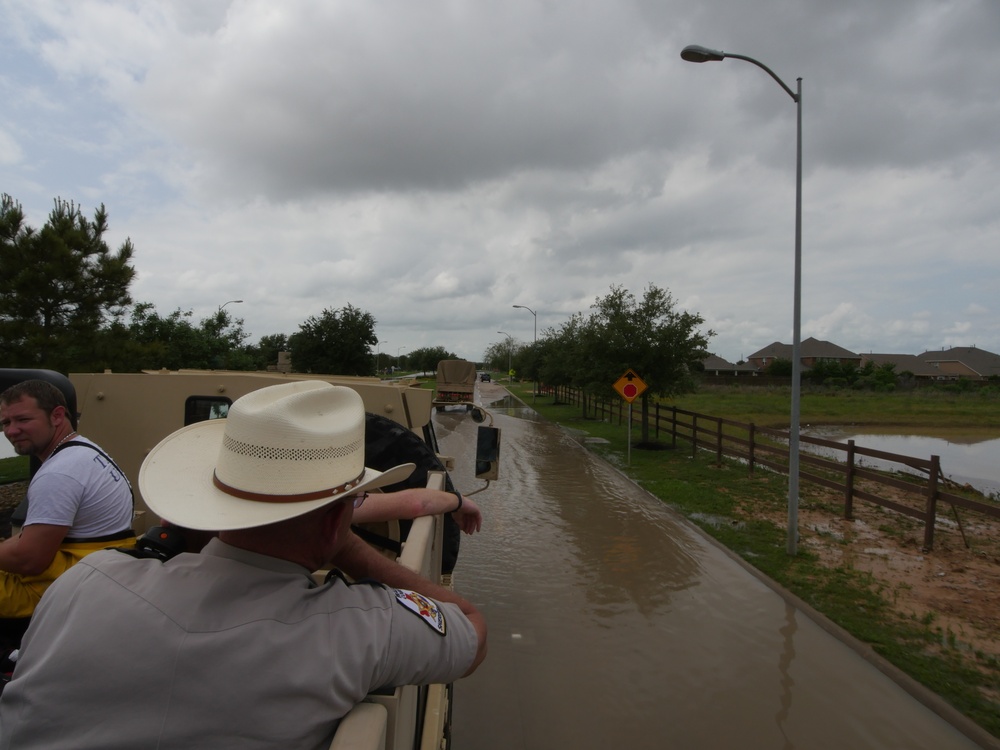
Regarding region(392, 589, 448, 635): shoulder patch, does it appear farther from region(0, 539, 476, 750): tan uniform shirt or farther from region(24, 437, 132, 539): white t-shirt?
region(24, 437, 132, 539): white t-shirt

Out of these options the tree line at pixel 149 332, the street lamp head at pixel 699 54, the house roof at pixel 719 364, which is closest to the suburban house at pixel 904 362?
the house roof at pixel 719 364

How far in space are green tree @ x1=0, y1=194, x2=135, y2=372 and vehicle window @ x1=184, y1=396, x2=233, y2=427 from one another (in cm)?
669

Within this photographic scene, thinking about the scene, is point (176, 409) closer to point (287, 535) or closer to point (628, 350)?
point (287, 535)

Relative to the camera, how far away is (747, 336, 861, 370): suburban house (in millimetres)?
104688

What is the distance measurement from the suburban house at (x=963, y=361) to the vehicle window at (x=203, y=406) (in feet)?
361

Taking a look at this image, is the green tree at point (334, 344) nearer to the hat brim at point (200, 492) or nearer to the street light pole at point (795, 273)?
the street light pole at point (795, 273)

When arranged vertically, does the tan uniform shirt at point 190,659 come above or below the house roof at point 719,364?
below

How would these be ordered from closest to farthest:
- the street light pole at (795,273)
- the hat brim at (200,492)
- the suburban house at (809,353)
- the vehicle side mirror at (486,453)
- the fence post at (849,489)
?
the hat brim at (200,492)
the vehicle side mirror at (486,453)
the street light pole at (795,273)
the fence post at (849,489)
the suburban house at (809,353)

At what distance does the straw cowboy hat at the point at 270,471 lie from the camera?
55.4 inches

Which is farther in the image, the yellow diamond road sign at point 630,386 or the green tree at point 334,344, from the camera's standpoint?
the green tree at point 334,344

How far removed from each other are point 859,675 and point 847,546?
3995 mm

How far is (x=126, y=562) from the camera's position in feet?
4.57

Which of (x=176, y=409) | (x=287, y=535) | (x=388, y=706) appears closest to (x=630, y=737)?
(x=388, y=706)

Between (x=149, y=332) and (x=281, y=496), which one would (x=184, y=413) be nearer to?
(x=281, y=496)
